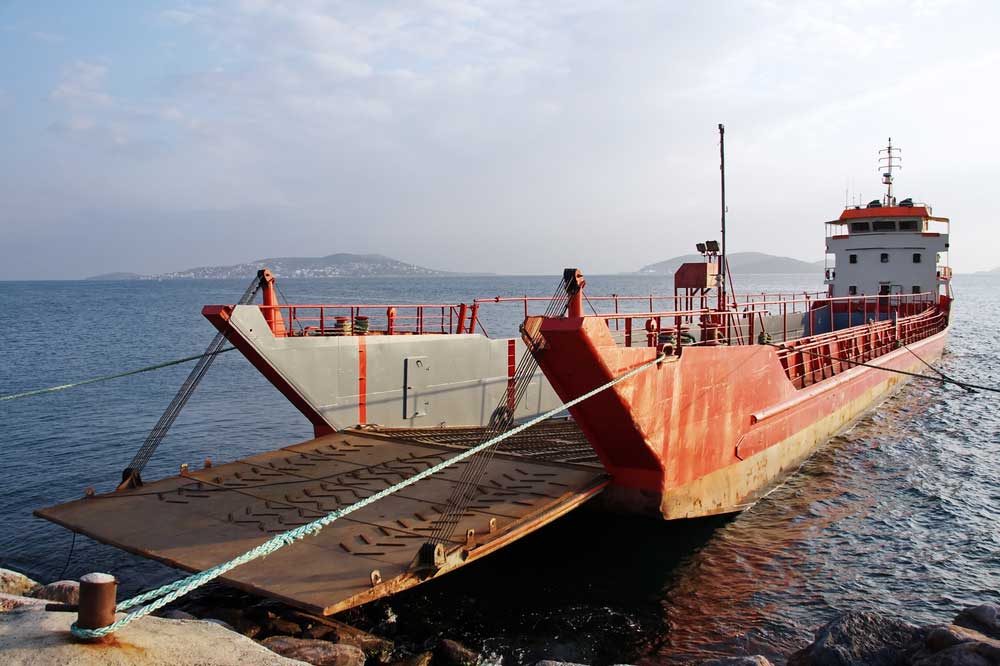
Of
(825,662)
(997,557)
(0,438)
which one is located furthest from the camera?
(0,438)

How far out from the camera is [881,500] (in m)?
12.2

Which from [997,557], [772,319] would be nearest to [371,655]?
[997,557]

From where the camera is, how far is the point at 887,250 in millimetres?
27750

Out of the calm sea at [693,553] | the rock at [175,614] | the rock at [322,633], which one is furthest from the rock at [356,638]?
the rock at [175,614]

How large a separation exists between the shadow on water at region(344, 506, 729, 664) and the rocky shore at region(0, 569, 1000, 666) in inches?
15.5

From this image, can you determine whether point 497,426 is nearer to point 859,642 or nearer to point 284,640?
point 284,640

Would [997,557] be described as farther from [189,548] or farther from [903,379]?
[903,379]

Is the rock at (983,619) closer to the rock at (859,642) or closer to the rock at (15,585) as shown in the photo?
the rock at (859,642)

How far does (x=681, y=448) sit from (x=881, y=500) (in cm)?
530

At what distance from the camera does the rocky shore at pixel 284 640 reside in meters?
3.84

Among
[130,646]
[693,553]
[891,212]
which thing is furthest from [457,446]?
[891,212]

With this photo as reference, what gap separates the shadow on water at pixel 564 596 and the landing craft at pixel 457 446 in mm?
762

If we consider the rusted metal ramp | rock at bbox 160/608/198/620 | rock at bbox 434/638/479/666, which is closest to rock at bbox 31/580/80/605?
the rusted metal ramp

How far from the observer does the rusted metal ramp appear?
640cm
